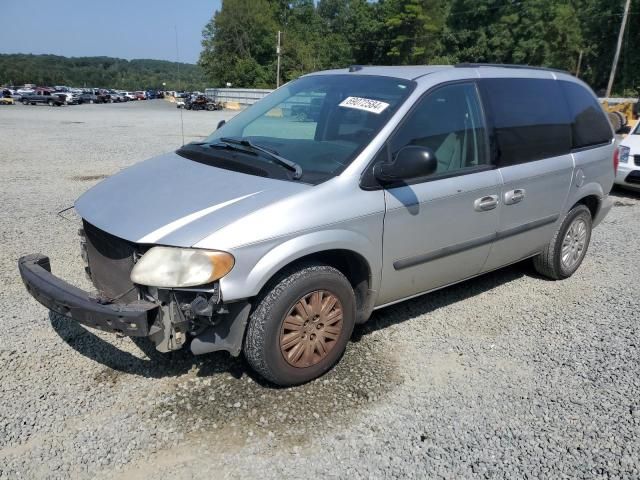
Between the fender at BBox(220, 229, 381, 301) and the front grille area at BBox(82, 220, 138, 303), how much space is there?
56cm

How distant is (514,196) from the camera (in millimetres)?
3857

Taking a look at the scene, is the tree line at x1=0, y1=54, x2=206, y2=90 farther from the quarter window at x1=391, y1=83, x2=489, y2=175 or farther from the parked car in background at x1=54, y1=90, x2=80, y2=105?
the quarter window at x1=391, y1=83, x2=489, y2=175

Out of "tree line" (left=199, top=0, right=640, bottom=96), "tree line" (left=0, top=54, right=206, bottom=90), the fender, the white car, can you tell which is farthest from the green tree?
the fender

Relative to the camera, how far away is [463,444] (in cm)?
264

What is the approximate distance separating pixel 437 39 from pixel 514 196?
217 ft

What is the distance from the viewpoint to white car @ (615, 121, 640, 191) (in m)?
8.53

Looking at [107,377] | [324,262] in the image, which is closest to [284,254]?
[324,262]

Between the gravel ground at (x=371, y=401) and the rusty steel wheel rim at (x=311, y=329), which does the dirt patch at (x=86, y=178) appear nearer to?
the gravel ground at (x=371, y=401)

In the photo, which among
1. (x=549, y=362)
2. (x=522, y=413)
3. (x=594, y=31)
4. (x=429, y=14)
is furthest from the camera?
(x=429, y=14)

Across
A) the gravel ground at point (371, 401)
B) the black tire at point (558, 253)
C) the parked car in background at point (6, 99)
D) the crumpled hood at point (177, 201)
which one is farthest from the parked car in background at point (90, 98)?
the black tire at point (558, 253)

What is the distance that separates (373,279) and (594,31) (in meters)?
62.9

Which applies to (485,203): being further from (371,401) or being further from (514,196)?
(371,401)

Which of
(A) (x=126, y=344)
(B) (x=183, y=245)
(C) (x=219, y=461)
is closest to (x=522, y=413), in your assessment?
(C) (x=219, y=461)

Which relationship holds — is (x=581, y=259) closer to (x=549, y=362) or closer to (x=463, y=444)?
(x=549, y=362)
